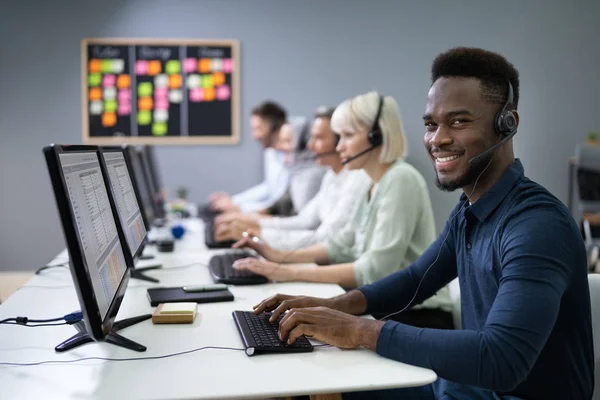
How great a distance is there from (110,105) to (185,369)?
3.94m

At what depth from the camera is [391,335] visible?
1099 mm

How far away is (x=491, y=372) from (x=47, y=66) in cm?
444

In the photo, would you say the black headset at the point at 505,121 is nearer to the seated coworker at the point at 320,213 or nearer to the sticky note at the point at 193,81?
the seated coworker at the point at 320,213

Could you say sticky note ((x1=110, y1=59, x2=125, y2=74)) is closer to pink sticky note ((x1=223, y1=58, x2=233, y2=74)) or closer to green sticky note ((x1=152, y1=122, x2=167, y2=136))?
green sticky note ((x1=152, y1=122, x2=167, y2=136))

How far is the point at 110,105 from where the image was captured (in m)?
4.64

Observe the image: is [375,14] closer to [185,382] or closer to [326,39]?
[326,39]

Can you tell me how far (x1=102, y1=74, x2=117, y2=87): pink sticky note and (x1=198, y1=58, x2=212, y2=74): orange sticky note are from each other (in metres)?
0.67

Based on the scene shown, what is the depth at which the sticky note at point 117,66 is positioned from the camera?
4.61 m

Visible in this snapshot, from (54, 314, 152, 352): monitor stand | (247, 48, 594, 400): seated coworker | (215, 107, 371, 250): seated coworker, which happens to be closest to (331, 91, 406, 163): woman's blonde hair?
(215, 107, 371, 250): seated coworker

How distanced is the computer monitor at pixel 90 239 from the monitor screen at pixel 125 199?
0.35ft

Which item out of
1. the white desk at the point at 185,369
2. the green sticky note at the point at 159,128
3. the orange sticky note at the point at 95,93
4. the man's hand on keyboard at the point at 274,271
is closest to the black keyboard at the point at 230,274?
the man's hand on keyboard at the point at 274,271

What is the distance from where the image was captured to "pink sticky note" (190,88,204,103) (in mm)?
4672

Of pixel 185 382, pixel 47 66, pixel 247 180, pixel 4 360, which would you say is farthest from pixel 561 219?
pixel 47 66

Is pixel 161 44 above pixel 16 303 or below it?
above
